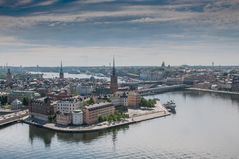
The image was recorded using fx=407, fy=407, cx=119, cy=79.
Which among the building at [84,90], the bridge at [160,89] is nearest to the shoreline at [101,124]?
the building at [84,90]

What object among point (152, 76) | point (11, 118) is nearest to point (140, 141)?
point (11, 118)

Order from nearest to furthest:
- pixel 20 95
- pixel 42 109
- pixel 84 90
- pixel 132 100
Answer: pixel 42 109 < pixel 132 100 < pixel 20 95 < pixel 84 90

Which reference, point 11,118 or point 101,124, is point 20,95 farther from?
point 101,124

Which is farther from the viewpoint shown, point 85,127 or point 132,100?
point 132,100

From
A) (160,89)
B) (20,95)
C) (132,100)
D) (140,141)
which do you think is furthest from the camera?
(160,89)

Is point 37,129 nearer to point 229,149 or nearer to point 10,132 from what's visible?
point 10,132

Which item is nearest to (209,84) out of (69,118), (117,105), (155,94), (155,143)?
(155,94)

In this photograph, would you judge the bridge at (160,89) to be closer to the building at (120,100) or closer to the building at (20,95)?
the building at (20,95)
